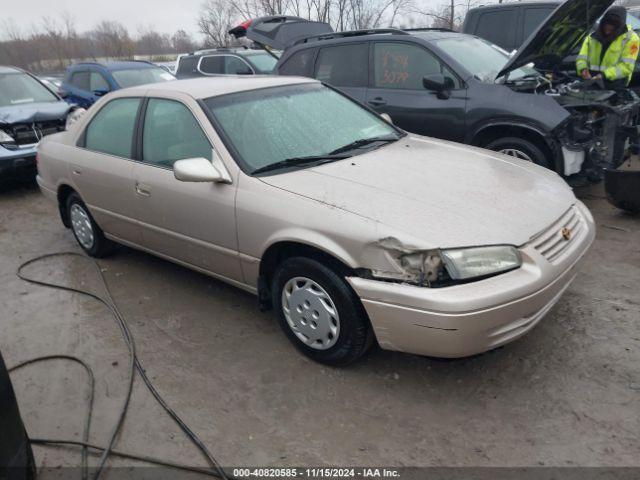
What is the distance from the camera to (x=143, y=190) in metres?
3.91

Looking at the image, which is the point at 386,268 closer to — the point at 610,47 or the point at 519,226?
the point at 519,226

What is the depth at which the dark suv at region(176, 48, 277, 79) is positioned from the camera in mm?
10508

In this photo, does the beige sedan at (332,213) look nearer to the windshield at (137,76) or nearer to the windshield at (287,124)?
the windshield at (287,124)

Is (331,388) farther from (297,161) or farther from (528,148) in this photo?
(528,148)

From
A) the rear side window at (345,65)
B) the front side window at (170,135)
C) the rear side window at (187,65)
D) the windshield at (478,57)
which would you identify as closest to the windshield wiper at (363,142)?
the front side window at (170,135)

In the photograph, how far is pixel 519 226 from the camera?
2.76 m

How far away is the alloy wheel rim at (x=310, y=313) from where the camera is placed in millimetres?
2971

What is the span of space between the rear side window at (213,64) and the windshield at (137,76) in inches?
32.1

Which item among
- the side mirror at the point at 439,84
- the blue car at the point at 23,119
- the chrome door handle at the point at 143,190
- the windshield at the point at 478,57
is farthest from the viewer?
Result: the blue car at the point at 23,119

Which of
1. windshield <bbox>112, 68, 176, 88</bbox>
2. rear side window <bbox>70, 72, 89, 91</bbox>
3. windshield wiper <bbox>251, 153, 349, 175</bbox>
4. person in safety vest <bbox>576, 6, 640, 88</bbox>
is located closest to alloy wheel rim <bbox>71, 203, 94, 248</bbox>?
windshield wiper <bbox>251, 153, 349, 175</bbox>

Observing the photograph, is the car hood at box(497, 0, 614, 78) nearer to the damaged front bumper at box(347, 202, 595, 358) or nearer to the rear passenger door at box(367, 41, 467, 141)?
the rear passenger door at box(367, 41, 467, 141)

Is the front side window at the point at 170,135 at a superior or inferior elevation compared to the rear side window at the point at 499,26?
inferior

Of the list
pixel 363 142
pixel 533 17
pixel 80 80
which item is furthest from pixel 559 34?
pixel 80 80

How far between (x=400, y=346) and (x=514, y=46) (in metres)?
7.79
